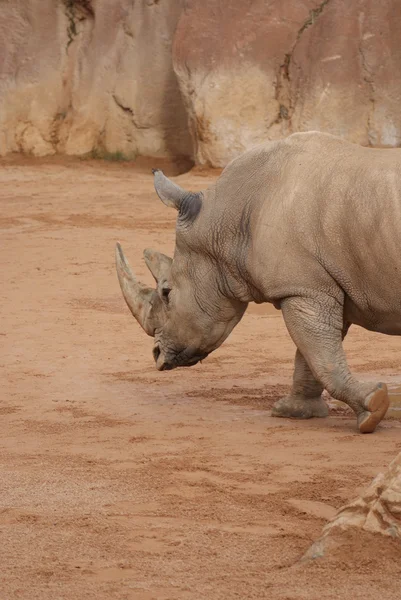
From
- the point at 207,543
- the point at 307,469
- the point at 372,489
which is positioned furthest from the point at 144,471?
the point at 372,489

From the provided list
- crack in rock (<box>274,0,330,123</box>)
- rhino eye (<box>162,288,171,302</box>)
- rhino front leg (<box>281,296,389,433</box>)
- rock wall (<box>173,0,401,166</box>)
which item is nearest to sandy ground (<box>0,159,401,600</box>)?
rhino front leg (<box>281,296,389,433</box>)

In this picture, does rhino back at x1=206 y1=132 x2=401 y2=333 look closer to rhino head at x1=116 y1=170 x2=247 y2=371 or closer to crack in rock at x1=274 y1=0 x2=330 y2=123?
rhino head at x1=116 y1=170 x2=247 y2=371

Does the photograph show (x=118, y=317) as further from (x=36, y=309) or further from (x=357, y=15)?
(x=357, y=15)

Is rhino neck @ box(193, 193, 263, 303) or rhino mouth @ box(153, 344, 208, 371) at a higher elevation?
rhino neck @ box(193, 193, 263, 303)

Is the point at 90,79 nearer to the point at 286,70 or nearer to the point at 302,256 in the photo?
the point at 286,70

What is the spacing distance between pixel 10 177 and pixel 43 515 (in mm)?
13339

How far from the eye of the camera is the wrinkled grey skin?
700 cm

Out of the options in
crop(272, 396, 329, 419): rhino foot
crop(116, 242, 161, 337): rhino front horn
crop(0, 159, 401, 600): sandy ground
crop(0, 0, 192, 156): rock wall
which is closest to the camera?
crop(0, 159, 401, 600): sandy ground

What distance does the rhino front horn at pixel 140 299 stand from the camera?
8172 millimetres

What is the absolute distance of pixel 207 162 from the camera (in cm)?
1820

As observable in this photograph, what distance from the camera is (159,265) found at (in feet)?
26.7

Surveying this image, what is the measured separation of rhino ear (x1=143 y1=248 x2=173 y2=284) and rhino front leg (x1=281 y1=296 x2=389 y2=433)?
42.3 inches

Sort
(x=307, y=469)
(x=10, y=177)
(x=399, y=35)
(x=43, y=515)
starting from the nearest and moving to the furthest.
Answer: (x=43, y=515), (x=307, y=469), (x=399, y=35), (x=10, y=177)

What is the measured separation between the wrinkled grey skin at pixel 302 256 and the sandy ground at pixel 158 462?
44 cm
